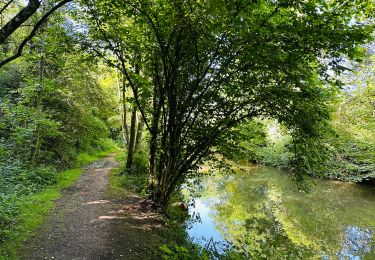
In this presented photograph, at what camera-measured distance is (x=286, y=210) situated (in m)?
14.3

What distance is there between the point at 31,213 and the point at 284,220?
935 centimetres

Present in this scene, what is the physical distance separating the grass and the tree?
3318mm

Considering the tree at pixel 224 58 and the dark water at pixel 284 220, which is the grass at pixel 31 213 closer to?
the tree at pixel 224 58

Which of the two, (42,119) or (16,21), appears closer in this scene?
(16,21)

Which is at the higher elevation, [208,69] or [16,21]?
[208,69]

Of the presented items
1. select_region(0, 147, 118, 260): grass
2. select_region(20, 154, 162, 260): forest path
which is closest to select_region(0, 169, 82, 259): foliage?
select_region(0, 147, 118, 260): grass

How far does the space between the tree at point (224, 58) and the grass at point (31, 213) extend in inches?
131

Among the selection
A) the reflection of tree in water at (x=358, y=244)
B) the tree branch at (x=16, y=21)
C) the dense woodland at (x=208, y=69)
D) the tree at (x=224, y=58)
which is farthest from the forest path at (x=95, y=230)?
the reflection of tree in water at (x=358, y=244)

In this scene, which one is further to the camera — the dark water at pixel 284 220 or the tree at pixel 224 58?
Result: the dark water at pixel 284 220

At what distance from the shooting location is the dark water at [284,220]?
977cm

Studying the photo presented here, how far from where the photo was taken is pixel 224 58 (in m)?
7.27

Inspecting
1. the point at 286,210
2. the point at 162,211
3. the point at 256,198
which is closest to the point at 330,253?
the point at 286,210

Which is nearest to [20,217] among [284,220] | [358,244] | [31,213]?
[31,213]

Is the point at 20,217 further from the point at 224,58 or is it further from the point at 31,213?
the point at 224,58
